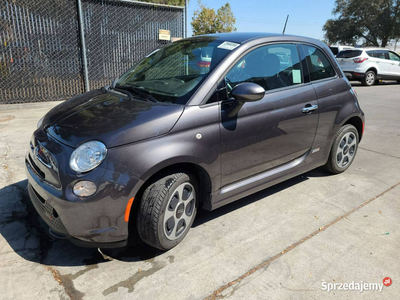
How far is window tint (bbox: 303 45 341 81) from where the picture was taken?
3.84 metres

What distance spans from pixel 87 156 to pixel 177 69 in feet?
4.70

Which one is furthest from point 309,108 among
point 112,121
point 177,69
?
point 112,121

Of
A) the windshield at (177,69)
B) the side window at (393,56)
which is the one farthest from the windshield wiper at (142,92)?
the side window at (393,56)

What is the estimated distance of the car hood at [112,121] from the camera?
2467 millimetres

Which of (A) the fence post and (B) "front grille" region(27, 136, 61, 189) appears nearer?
(B) "front grille" region(27, 136, 61, 189)

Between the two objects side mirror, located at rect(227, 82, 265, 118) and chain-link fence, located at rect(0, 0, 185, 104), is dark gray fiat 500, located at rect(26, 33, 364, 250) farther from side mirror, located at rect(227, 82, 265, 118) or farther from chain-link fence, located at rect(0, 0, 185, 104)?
chain-link fence, located at rect(0, 0, 185, 104)

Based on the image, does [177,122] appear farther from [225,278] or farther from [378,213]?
[378,213]

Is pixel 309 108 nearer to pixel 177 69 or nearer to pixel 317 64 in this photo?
pixel 317 64

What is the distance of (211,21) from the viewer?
77.5 ft

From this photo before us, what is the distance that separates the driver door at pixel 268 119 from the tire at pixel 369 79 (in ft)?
42.2

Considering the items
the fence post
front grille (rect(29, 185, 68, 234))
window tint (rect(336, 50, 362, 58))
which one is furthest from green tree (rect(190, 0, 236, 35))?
front grille (rect(29, 185, 68, 234))

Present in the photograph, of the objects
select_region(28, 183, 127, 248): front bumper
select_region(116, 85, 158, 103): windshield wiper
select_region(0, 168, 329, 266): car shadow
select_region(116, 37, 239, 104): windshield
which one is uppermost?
select_region(116, 37, 239, 104): windshield

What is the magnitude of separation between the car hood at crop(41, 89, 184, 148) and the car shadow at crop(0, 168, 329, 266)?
0.96 metres

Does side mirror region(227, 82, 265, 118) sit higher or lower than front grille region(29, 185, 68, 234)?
higher
